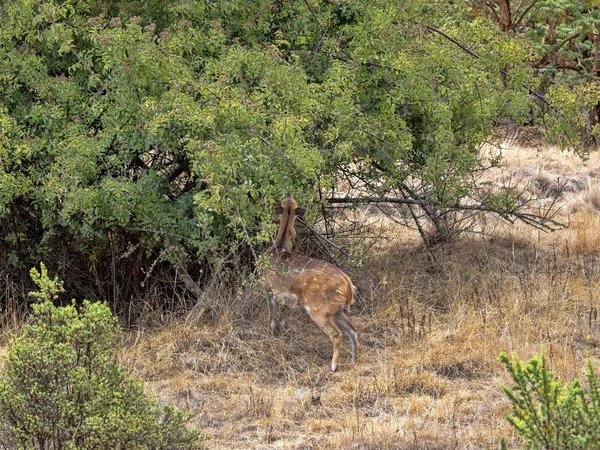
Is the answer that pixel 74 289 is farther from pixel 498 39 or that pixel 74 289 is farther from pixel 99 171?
pixel 498 39

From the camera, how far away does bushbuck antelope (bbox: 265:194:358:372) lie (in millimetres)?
7902

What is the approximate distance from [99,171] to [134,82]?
0.84m

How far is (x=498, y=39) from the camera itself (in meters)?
9.64

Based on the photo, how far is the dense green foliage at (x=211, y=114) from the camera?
25.9 ft

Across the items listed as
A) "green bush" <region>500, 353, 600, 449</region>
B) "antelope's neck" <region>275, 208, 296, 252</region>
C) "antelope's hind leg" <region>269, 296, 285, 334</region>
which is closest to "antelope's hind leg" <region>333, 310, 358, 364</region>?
"antelope's hind leg" <region>269, 296, 285, 334</region>

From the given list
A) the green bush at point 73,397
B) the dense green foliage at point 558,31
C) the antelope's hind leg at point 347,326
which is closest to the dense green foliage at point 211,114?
the antelope's hind leg at point 347,326

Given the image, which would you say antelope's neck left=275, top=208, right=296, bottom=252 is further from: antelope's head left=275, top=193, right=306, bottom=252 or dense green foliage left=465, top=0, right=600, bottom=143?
dense green foliage left=465, top=0, right=600, bottom=143

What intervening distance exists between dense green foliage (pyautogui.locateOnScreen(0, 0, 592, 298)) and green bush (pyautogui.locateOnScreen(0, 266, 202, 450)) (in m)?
1.84

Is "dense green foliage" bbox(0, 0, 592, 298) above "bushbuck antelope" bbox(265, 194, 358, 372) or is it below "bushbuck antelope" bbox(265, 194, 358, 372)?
above

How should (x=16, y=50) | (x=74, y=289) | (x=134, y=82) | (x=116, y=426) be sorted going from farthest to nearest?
1. (x=74, y=289)
2. (x=16, y=50)
3. (x=134, y=82)
4. (x=116, y=426)

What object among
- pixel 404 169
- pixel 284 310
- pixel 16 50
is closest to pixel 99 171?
pixel 16 50

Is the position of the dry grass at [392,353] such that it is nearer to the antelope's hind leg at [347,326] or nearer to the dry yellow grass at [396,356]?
the dry yellow grass at [396,356]

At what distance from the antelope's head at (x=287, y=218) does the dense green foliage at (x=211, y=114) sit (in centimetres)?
16

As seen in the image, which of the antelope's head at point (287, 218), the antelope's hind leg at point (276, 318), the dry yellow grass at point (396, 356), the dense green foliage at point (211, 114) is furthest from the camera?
the antelope's hind leg at point (276, 318)
